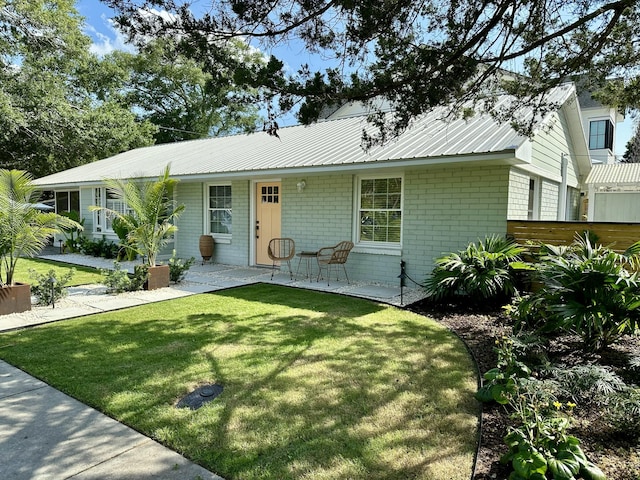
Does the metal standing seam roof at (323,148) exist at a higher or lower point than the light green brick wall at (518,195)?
higher

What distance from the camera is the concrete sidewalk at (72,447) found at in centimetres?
247

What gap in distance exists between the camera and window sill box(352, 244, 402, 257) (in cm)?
852

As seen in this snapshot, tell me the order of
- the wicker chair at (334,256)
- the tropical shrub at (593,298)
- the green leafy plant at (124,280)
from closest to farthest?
the tropical shrub at (593,298) → the green leafy plant at (124,280) → the wicker chair at (334,256)

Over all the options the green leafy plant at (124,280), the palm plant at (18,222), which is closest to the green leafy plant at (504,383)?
the palm plant at (18,222)

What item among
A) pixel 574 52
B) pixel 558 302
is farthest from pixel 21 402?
pixel 574 52

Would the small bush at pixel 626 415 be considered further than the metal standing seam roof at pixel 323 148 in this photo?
No

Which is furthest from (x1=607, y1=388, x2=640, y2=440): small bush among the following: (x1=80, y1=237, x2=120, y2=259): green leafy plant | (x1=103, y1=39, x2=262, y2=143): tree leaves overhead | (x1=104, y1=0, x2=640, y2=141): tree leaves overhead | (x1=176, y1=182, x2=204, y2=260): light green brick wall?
(x1=103, y1=39, x2=262, y2=143): tree leaves overhead

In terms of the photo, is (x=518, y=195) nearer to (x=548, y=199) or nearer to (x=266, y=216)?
(x=548, y=199)

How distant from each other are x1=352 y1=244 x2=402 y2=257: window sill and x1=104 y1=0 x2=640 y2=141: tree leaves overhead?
3890mm

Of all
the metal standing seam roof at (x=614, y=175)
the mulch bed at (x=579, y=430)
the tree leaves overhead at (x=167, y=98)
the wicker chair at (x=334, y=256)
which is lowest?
the mulch bed at (x=579, y=430)

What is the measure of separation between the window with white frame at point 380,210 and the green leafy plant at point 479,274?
194cm

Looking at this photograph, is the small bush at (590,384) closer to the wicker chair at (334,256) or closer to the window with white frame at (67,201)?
the wicker chair at (334,256)

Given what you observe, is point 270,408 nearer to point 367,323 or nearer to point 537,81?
point 367,323

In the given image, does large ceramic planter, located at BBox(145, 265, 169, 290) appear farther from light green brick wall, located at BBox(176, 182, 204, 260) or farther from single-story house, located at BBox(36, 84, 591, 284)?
light green brick wall, located at BBox(176, 182, 204, 260)
